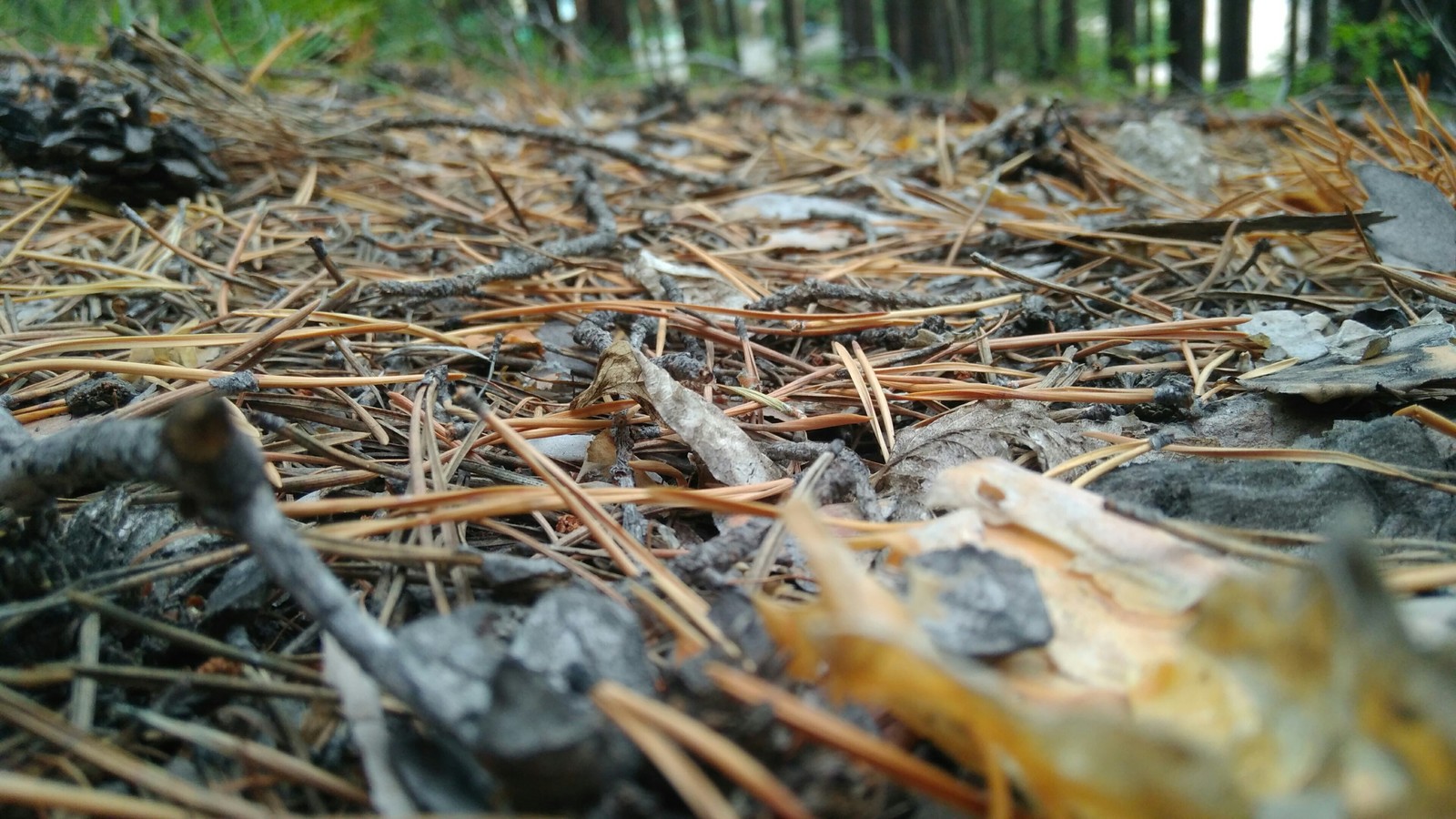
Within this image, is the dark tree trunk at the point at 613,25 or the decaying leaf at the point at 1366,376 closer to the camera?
the decaying leaf at the point at 1366,376

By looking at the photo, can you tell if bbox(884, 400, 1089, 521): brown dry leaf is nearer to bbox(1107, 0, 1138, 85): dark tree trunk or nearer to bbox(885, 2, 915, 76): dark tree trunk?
bbox(1107, 0, 1138, 85): dark tree trunk

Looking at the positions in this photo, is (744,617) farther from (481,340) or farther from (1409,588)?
(481,340)

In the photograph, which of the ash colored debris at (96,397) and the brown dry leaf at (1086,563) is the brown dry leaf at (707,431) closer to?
the brown dry leaf at (1086,563)

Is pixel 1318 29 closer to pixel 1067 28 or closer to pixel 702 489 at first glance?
pixel 1067 28

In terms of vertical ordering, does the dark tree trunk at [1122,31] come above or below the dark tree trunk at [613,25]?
below

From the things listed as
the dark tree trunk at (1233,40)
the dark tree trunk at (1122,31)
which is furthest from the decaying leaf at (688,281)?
the dark tree trunk at (1122,31)

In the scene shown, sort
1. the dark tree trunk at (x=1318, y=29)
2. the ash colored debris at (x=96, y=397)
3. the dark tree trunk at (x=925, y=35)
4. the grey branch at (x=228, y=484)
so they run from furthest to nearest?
the dark tree trunk at (x=925, y=35) < the dark tree trunk at (x=1318, y=29) < the ash colored debris at (x=96, y=397) < the grey branch at (x=228, y=484)

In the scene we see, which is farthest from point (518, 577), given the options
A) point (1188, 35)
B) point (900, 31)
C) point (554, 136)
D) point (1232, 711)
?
point (900, 31)

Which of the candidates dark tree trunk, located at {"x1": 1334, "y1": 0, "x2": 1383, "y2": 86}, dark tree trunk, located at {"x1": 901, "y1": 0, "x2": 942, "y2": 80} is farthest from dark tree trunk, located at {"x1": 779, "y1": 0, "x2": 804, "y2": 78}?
dark tree trunk, located at {"x1": 1334, "y1": 0, "x2": 1383, "y2": 86}
